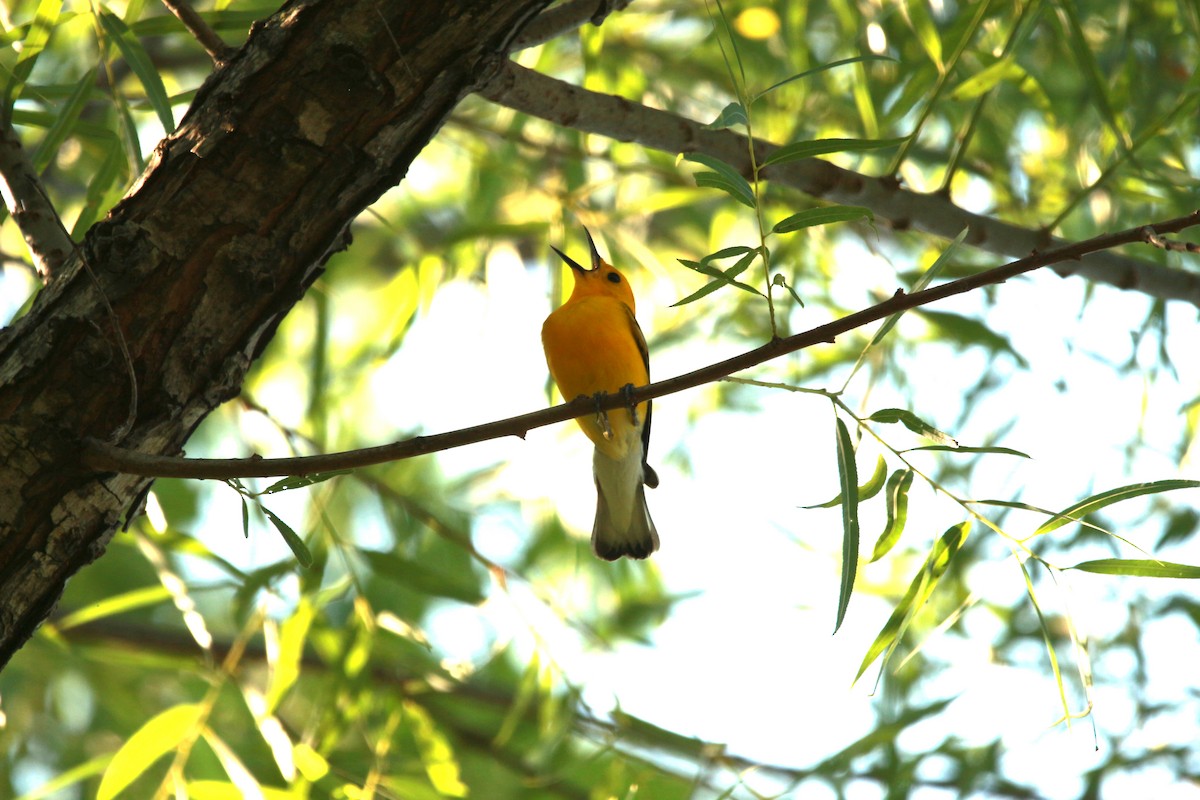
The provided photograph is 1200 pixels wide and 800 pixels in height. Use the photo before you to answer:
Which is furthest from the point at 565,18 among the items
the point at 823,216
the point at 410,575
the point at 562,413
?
the point at 410,575

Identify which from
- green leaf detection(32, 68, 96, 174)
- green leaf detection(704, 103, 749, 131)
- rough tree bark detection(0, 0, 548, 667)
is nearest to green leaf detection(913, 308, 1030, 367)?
green leaf detection(704, 103, 749, 131)

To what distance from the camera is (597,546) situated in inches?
149

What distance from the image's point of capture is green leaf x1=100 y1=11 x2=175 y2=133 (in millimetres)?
2002

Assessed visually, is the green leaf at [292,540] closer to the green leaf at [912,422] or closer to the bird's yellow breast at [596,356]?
the green leaf at [912,422]

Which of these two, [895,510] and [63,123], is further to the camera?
[63,123]

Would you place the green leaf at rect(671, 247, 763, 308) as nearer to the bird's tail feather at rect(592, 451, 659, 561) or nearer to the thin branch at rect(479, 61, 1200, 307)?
the thin branch at rect(479, 61, 1200, 307)

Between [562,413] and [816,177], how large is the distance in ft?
3.69

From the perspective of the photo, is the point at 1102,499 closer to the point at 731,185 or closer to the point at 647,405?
the point at 731,185

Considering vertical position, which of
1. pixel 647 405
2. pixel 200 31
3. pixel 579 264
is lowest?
pixel 200 31

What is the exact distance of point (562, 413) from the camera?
1569mm

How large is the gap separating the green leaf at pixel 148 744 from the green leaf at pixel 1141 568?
7.17 ft

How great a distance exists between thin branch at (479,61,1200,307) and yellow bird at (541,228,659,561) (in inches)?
47.2

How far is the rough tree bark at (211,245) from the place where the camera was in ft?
5.51

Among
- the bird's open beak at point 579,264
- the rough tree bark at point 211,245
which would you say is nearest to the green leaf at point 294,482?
the rough tree bark at point 211,245
